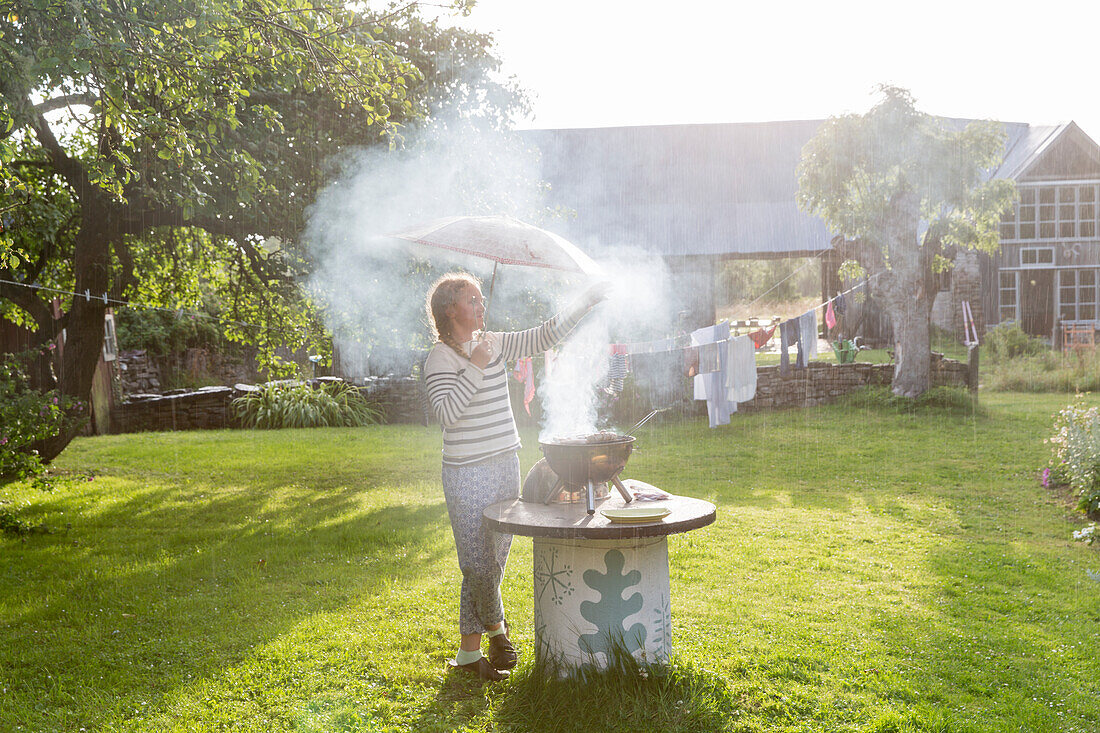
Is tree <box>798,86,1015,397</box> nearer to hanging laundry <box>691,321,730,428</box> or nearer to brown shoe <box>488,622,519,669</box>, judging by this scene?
hanging laundry <box>691,321,730,428</box>

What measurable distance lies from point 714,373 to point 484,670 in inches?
309

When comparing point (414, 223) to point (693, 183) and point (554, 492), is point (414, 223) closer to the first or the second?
point (554, 492)

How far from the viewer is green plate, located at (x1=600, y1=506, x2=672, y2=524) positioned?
297cm

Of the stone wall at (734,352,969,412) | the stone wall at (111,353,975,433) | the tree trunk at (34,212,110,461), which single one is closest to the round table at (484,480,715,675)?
the tree trunk at (34,212,110,461)

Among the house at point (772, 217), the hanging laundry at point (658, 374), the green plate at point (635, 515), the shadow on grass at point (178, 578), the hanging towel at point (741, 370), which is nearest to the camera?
the green plate at point (635, 515)

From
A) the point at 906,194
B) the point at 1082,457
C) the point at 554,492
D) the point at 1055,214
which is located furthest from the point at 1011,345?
the point at 554,492

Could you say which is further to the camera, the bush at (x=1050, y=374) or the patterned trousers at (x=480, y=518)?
the bush at (x=1050, y=374)

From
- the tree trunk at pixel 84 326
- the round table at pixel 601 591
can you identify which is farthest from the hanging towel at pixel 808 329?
the tree trunk at pixel 84 326

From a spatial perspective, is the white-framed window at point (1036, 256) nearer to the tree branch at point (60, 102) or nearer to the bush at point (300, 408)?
the bush at point (300, 408)

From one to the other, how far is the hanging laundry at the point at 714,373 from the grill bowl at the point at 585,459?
23.2 feet

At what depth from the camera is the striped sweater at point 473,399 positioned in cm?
320

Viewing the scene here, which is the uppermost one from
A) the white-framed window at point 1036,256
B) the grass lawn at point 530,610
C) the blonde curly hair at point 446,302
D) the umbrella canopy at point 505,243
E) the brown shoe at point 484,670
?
the white-framed window at point 1036,256

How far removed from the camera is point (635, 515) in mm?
2980

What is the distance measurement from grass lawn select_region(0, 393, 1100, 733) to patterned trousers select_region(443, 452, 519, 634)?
0.43m
